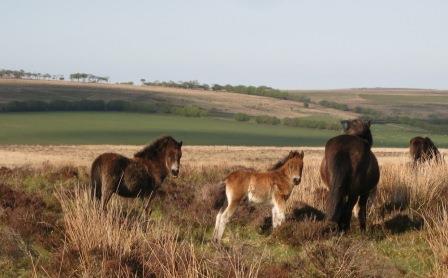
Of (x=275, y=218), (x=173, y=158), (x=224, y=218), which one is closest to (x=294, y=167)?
(x=275, y=218)

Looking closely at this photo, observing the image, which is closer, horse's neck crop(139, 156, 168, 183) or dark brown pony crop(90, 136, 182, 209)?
dark brown pony crop(90, 136, 182, 209)

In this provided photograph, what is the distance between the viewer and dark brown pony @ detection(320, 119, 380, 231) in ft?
32.3

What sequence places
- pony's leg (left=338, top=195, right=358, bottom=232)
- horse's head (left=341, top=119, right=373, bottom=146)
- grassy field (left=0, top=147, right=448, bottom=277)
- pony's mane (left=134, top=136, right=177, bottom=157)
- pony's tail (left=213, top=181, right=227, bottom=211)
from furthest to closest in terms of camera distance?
pony's tail (left=213, top=181, right=227, bottom=211), pony's mane (left=134, top=136, right=177, bottom=157), horse's head (left=341, top=119, right=373, bottom=146), pony's leg (left=338, top=195, right=358, bottom=232), grassy field (left=0, top=147, right=448, bottom=277)

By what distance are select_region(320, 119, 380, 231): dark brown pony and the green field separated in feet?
151

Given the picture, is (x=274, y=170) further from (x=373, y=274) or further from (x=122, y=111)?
(x=122, y=111)

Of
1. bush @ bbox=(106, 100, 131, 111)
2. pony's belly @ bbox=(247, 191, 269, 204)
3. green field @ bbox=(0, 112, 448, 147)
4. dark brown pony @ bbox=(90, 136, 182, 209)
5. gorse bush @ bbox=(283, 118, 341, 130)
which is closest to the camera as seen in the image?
pony's belly @ bbox=(247, 191, 269, 204)

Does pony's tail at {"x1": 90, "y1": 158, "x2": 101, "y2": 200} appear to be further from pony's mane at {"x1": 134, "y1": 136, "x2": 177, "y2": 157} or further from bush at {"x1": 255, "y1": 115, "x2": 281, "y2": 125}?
bush at {"x1": 255, "y1": 115, "x2": 281, "y2": 125}

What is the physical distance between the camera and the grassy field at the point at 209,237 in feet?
23.0

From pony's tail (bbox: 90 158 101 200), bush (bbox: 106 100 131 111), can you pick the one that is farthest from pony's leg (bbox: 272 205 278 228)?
bush (bbox: 106 100 131 111)

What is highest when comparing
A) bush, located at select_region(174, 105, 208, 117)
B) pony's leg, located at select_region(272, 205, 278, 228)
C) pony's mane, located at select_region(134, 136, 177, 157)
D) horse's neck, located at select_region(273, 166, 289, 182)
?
pony's mane, located at select_region(134, 136, 177, 157)

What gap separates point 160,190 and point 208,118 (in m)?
70.1

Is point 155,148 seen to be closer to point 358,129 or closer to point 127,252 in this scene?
point 358,129

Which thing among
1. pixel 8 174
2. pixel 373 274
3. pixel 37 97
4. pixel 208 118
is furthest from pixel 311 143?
pixel 373 274

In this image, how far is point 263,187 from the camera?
33.6 feet
